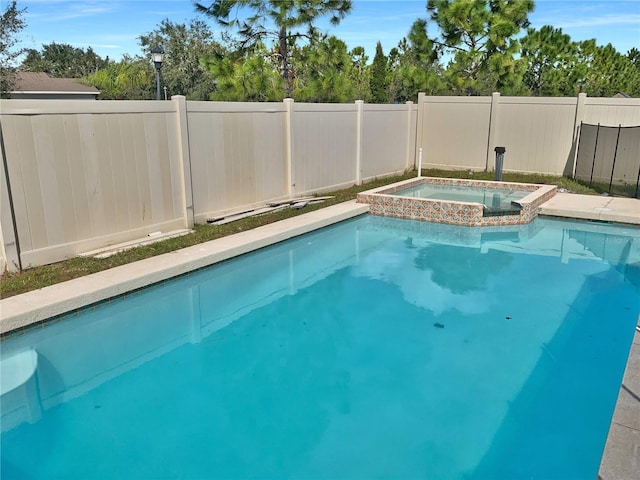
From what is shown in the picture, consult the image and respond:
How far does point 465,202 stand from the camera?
32.7 feet

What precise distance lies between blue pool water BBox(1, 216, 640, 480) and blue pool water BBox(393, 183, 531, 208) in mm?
3488

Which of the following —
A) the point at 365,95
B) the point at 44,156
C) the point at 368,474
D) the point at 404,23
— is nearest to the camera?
the point at 368,474

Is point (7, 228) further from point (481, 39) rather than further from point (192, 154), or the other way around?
point (481, 39)

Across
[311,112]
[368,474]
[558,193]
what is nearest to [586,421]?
[368,474]

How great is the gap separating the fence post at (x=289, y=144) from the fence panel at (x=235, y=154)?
7 cm

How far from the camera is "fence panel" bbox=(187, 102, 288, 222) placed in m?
7.97

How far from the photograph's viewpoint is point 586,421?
Result: 3701 millimetres

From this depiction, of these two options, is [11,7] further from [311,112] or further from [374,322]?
[374,322]

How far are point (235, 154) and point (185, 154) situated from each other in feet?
3.86

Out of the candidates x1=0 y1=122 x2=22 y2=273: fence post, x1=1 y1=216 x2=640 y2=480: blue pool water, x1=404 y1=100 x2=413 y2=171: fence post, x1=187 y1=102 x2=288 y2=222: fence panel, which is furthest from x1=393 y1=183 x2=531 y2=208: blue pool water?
x1=0 y1=122 x2=22 y2=273: fence post

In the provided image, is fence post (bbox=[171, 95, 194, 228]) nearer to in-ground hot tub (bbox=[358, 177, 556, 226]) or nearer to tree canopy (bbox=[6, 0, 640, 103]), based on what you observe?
in-ground hot tub (bbox=[358, 177, 556, 226])

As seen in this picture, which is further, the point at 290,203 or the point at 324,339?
the point at 290,203

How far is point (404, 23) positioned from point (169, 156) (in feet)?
47.2

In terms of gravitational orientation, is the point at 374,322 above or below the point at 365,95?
below
